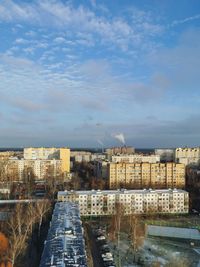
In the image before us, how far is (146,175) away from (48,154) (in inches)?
461

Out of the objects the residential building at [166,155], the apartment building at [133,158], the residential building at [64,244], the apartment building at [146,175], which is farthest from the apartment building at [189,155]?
the residential building at [64,244]

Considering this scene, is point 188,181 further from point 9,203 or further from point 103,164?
point 9,203

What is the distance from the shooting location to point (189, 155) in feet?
92.0

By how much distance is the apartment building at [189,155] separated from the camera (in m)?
27.5

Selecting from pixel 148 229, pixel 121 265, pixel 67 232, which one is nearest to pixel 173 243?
pixel 148 229

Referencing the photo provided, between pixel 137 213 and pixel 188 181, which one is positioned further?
pixel 188 181

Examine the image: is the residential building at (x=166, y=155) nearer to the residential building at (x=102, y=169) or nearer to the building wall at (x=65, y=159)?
the residential building at (x=102, y=169)

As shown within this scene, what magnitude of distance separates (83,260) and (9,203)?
8683 mm

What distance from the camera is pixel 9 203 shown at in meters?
14.0

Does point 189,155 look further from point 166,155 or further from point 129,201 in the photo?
point 129,201

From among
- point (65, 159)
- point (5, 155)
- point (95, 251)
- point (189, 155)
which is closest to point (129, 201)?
point (95, 251)

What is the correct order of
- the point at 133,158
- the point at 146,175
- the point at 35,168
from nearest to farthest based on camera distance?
the point at 146,175
the point at 35,168
the point at 133,158

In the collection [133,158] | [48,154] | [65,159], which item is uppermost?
[48,154]

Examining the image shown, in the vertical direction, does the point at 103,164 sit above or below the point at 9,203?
above
